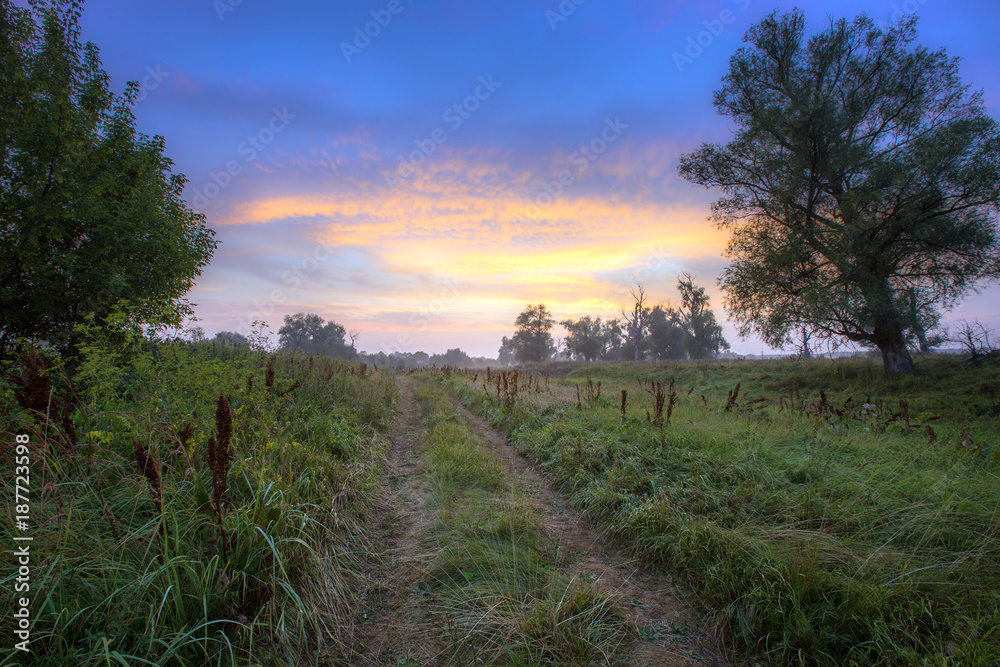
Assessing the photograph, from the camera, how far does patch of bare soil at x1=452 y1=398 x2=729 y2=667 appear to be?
88.3 inches

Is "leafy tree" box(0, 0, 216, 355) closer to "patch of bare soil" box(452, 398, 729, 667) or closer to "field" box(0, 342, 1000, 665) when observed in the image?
"field" box(0, 342, 1000, 665)

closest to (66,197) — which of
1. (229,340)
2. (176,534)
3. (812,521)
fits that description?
(229,340)

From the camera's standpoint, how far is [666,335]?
186 ft

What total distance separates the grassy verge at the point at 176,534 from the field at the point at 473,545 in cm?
2

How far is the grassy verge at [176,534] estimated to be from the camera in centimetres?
184

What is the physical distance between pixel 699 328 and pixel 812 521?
55297 millimetres

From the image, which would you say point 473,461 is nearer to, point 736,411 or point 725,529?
point 725,529

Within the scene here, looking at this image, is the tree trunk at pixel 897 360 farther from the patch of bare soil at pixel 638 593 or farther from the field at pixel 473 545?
the patch of bare soil at pixel 638 593

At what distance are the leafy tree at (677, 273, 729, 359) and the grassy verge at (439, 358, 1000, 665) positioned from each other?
43.0m

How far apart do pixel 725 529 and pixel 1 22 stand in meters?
17.3

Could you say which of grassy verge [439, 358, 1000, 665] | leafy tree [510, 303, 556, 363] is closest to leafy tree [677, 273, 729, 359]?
leafy tree [510, 303, 556, 363]

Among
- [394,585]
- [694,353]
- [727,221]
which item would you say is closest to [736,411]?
[394,585]

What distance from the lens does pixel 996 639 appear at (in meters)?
1.86

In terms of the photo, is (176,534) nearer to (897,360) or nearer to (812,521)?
(812,521)
